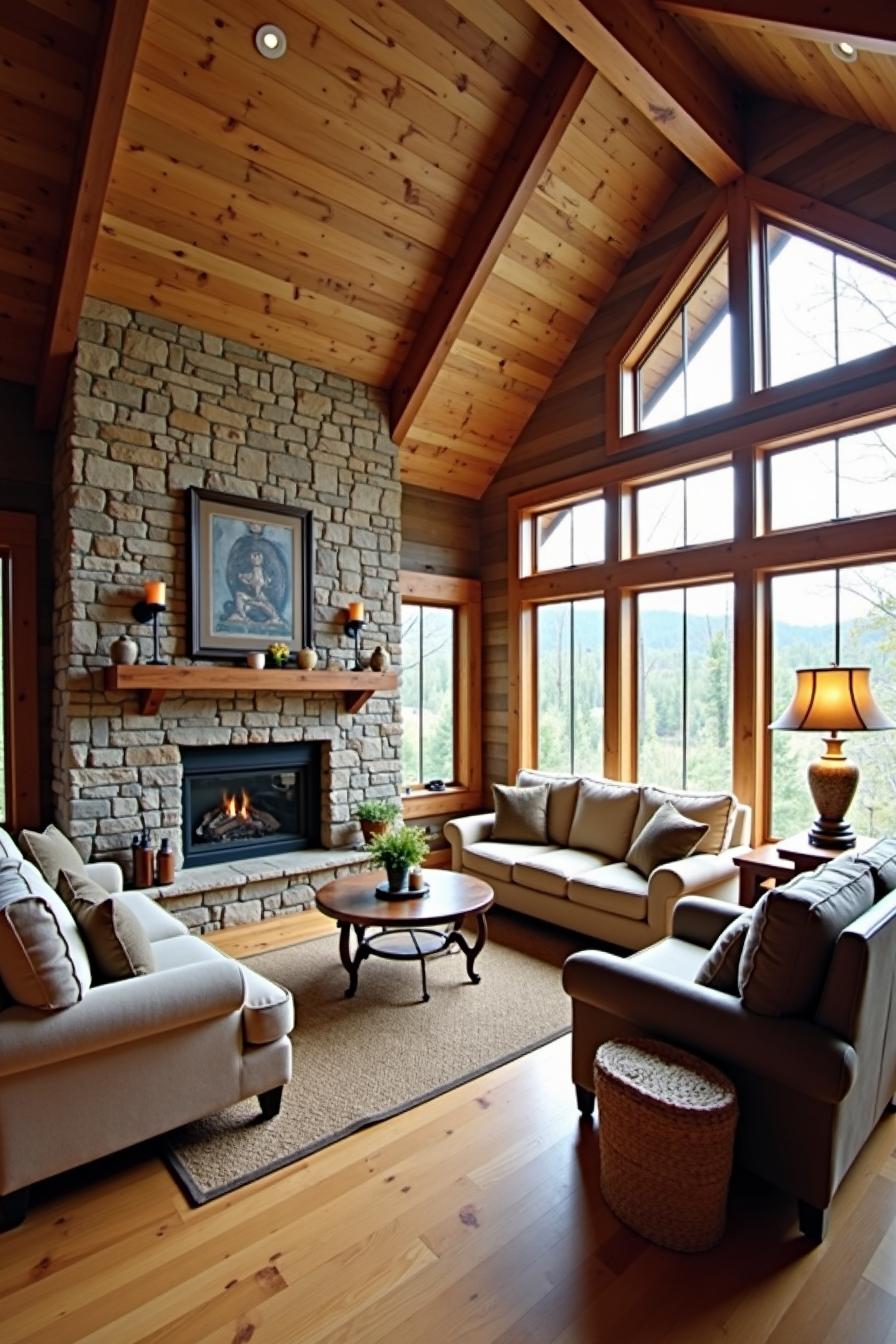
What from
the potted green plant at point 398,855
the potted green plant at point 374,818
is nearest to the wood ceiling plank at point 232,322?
the potted green plant at point 374,818

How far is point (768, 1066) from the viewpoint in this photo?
2.02 metres

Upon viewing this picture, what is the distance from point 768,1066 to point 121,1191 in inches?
79.6

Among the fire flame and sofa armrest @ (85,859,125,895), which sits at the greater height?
the fire flame

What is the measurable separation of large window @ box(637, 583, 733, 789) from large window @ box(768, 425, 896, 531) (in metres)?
0.63

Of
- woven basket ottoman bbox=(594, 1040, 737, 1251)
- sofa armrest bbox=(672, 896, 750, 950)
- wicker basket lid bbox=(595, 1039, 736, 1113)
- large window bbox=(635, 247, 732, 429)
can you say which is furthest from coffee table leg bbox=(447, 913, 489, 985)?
large window bbox=(635, 247, 732, 429)

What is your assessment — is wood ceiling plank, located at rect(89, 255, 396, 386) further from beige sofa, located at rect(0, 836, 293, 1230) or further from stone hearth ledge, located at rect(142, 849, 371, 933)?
stone hearth ledge, located at rect(142, 849, 371, 933)

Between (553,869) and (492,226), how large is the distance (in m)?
4.10

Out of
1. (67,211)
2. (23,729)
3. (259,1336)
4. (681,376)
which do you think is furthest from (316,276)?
(259,1336)

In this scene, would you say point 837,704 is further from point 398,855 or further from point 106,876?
point 106,876

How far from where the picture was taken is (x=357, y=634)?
5.41 metres

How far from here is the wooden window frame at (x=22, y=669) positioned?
4.41m

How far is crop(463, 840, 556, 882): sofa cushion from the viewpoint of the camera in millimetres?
4707

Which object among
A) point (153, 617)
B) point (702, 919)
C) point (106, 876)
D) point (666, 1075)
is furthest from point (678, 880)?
point (153, 617)

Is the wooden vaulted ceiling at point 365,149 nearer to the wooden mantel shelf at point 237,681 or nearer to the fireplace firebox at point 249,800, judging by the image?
the wooden mantel shelf at point 237,681
